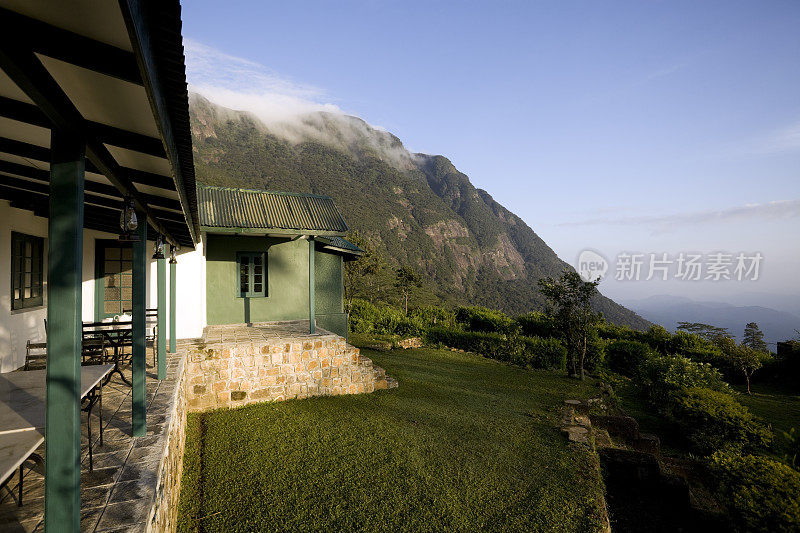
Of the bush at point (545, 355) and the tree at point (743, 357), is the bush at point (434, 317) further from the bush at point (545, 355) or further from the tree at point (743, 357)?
the tree at point (743, 357)

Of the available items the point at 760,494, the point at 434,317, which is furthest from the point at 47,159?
the point at 434,317

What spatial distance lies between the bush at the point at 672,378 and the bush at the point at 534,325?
5133mm

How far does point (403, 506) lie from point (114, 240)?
7.14 metres

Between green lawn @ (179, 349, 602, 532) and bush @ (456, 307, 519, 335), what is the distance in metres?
7.97

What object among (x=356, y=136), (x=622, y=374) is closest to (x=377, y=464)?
(x=622, y=374)

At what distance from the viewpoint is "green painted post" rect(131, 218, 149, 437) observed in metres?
3.77

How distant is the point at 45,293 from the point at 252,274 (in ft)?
14.8

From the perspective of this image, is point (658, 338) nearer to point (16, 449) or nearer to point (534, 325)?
point (534, 325)

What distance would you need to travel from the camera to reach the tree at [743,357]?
11.2 metres

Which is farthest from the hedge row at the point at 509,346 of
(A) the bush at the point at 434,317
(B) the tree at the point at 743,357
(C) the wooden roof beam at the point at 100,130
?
(C) the wooden roof beam at the point at 100,130

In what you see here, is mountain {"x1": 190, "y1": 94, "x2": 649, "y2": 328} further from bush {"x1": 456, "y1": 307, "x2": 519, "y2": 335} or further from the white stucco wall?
the white stucco wall

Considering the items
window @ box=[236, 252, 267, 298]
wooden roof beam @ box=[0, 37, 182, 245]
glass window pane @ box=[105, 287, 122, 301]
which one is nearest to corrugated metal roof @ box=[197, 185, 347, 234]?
window @ box=[236, 252, 267, 298]

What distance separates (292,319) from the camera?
1090 cm

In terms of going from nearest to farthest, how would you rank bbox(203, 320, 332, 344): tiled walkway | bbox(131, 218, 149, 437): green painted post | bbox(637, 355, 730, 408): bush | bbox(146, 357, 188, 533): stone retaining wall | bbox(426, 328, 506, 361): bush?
bbox(146, 357, 188, 533): stone retaining wall
bbox(131, 218, 149, 437): green painted post
bbox(203, 320, 332, 344): tiled walkway
bbox(637, 355, 730, 408): bush
bbox(426, 328, 506, 361): bush
